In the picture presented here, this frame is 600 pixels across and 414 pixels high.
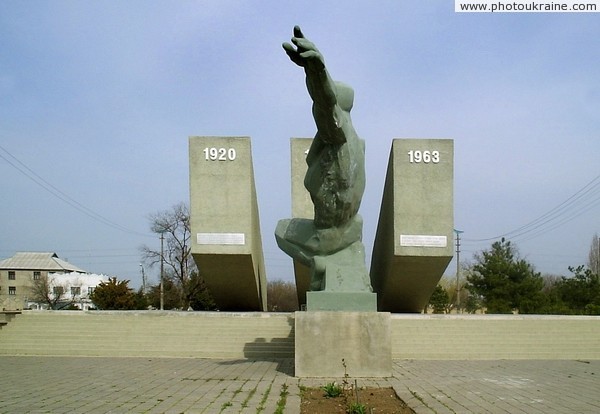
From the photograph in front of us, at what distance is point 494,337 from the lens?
11.8 metres

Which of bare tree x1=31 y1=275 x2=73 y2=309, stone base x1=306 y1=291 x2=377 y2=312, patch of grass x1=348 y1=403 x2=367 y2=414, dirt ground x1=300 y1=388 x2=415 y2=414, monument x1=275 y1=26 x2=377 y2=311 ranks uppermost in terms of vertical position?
monument x1=275 y1=26 x2=377 y2=311

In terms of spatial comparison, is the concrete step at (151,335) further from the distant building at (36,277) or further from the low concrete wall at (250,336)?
the distant building at (36,277)

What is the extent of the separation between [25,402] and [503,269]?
72.4 feet

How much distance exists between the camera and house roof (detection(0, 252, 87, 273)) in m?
46.0

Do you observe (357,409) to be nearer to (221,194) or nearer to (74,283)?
(221,194)

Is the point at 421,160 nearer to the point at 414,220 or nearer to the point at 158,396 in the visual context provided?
the point at 414,220

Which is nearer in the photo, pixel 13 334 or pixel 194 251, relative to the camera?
pixel 13 334

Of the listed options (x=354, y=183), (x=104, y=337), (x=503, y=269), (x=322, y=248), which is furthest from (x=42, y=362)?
(x=503, y=269)

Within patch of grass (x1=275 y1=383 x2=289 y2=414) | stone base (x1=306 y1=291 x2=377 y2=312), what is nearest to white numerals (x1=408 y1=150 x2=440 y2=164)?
stone base (x1=306 y1=291 x2=377 y2=312)

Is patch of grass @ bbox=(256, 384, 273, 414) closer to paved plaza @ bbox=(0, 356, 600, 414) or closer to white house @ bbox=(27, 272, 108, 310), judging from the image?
paved plaza @ bbox=(0, 356, 600, 414)

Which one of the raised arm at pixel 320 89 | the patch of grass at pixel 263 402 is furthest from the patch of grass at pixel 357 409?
A: the raised arm at pixel 320 89

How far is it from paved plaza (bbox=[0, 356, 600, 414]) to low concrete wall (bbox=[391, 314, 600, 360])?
126 centimetres

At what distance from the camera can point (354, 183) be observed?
7.38 metres

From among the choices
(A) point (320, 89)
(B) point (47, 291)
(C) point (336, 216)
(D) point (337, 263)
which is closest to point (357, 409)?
(D) point (337, 263)
